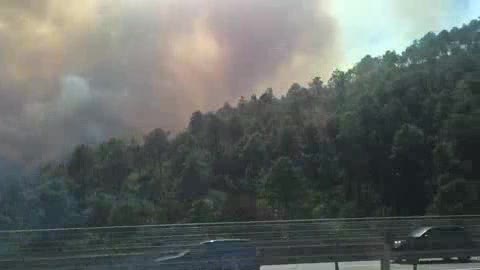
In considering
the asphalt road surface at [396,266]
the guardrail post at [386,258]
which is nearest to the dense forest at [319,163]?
the asphalt road surface at [396,266]

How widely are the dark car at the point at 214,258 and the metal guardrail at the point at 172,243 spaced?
203 mm

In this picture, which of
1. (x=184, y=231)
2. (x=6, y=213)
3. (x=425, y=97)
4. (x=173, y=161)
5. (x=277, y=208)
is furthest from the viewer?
(x=173, y=161)

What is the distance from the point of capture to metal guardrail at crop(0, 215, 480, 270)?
1284 cm

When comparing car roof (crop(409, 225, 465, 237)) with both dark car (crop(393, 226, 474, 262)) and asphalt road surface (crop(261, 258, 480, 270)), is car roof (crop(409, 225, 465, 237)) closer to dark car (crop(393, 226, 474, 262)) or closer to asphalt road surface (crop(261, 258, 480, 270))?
dark car (crop(393, 226, 474, 262))

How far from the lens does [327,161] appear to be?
78500 mm

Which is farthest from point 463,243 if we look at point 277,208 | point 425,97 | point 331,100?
point 331,100

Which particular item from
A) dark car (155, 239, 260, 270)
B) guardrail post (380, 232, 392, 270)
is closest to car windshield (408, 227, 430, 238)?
guardrail post (380, 232, 392, 270)

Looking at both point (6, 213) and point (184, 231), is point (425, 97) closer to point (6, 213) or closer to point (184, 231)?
point (6, 213)

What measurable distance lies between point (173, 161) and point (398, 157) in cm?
3541

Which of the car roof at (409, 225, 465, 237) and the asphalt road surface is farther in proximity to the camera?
the car roof at (409, 225, 465, 237)

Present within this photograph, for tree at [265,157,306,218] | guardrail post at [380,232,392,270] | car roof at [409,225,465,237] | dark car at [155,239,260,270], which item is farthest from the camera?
tree at [265,157,306,218]

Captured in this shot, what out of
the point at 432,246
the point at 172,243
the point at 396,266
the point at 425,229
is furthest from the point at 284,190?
the point at 172,243

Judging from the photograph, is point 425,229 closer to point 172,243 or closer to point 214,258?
point 214,258

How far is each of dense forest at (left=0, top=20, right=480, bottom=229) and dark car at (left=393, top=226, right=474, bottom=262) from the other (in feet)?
114
